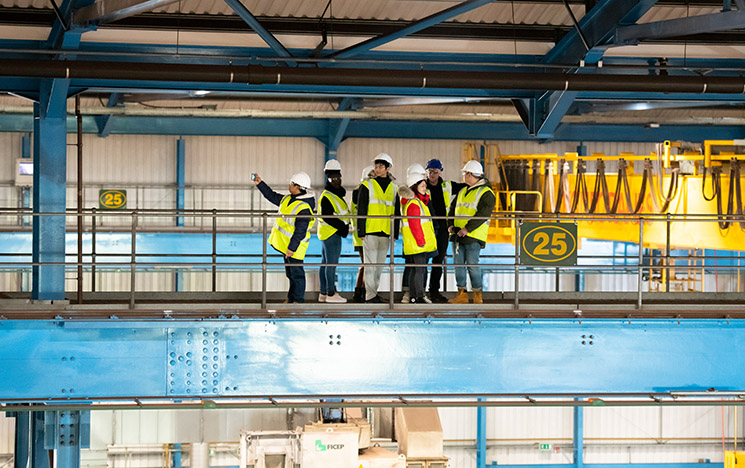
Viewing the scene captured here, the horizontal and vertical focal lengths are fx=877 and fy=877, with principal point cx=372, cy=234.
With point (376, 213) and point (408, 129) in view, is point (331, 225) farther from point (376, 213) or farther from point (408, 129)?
point (408, 129)

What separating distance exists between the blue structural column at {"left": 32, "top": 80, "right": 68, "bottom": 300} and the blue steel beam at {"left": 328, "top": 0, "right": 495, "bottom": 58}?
12.9 feet

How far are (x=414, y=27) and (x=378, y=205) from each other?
262 centimetres

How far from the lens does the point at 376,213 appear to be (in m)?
11.1

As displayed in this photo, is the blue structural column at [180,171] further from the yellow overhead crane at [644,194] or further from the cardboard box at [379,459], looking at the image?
the cardboard box at [379,459]

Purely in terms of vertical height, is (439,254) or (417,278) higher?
(439,254)

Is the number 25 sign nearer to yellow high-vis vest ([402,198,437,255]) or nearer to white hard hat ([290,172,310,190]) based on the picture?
yellow high-vis vest ([402,198,437,255])

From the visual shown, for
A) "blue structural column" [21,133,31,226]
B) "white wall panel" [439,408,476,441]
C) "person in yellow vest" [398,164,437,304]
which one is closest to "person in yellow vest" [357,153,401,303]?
"person in yellow vest" [398,164,437,304]

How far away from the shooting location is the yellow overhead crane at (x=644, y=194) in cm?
1331

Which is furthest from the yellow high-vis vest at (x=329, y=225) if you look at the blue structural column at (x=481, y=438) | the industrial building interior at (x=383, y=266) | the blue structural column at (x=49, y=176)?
the blue structural column at (x=481, y=438)

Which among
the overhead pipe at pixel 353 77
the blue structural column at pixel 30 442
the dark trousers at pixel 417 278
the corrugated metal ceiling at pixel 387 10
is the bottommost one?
the blue structural column at pixel 30 442

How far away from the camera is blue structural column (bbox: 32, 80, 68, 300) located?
11789 mm

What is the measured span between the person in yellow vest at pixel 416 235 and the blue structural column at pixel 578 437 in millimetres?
18381

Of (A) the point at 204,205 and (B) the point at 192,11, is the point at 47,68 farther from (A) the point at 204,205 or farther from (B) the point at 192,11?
(A) the point at 204,205

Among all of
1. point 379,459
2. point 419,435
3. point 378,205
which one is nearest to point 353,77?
point 378,205
